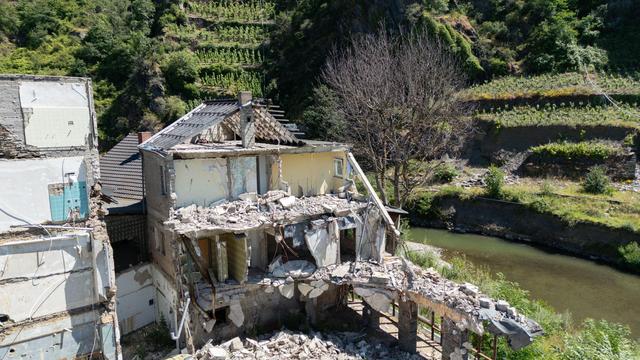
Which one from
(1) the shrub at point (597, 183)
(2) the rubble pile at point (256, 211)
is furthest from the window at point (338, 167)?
(1) the shrub at point (597, 183)

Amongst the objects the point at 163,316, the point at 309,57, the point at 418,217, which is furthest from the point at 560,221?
the point at 309,57

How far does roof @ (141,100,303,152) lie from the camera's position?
1382 cm

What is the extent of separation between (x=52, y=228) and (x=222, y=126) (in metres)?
6.12

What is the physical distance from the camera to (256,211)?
1262cm

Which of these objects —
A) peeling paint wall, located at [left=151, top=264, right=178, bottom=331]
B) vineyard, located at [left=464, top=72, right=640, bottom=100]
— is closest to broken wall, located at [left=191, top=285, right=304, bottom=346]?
peeling paint wall, located at [left=151, top=264, right=178, bottom=331]

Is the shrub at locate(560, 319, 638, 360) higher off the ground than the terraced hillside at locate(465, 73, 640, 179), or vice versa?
the terraced hillside at locate(465, 73, 640, 179)

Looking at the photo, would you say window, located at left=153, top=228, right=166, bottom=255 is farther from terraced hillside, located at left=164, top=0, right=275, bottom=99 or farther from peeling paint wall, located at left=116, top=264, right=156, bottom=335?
terraced hillside, located at left=164, top=0, right=275, bottom=99

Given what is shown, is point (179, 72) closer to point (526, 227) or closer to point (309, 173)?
point (309, 173)

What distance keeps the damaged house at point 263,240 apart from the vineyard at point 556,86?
27.4m

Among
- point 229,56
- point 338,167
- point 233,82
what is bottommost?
point 338,167

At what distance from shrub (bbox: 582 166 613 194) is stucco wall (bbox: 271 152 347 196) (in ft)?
64.9

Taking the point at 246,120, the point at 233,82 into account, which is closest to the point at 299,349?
the point at 246,120

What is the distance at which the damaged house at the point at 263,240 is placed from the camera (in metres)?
11.6

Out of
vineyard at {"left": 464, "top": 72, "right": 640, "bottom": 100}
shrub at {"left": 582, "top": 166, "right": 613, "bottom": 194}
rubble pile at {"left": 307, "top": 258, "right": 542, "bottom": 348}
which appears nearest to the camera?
rubble pile at {"left": 307, "top": 258, "right": 542, "bottom": 348}
